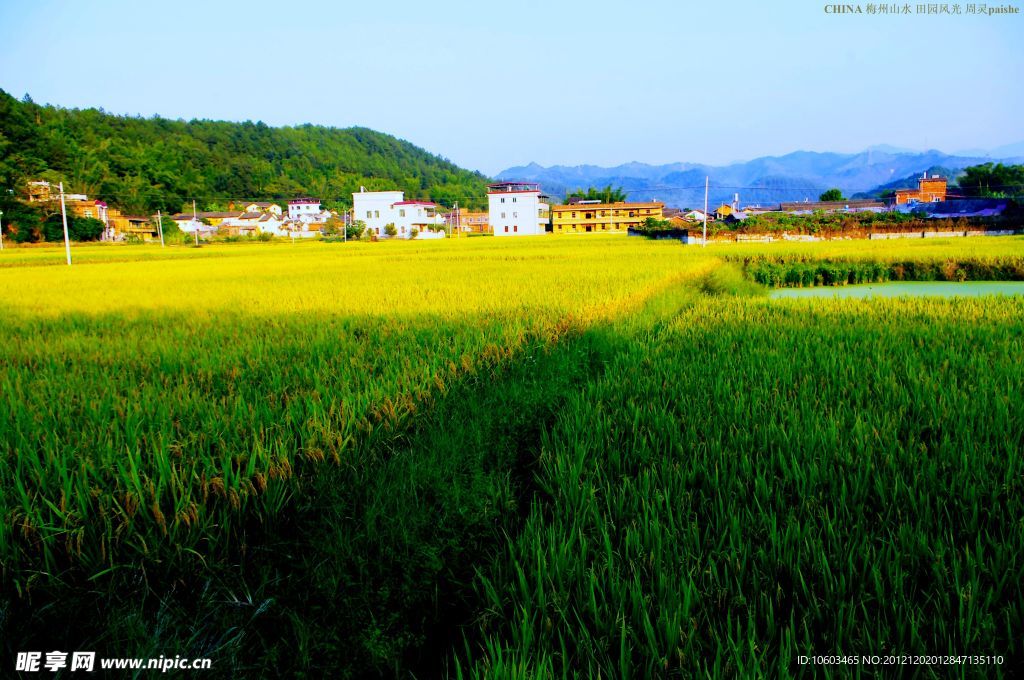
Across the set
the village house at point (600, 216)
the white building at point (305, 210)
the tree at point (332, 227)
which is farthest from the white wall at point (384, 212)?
the village house at point (600, 216)

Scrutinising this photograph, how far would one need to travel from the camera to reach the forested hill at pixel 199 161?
42.8m

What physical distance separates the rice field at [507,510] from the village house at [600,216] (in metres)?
58.3

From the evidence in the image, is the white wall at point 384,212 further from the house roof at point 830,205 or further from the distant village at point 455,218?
the house roof at point 830,205

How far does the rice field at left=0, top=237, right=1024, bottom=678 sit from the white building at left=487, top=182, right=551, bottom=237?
54.4 metres

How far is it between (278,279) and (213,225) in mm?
53412

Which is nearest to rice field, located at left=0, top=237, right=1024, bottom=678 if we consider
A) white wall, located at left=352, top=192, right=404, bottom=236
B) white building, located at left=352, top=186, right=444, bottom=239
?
white building, located at left=352, top=186, right=444, bottom=239

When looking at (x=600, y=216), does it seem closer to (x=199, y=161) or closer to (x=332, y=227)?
(x=332, y=227)

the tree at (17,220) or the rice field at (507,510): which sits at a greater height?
the tree at (17,220)

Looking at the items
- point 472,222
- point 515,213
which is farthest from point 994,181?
point 472,222

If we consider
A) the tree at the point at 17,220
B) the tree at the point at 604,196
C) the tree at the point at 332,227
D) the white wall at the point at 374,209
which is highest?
the tree at the point at 604,196

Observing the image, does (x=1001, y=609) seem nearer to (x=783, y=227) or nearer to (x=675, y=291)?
(x=675, y=291)

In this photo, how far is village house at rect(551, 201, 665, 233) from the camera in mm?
60219

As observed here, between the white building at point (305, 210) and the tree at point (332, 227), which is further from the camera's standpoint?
the white building at point (305, 210)

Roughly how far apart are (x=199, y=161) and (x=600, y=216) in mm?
46823
